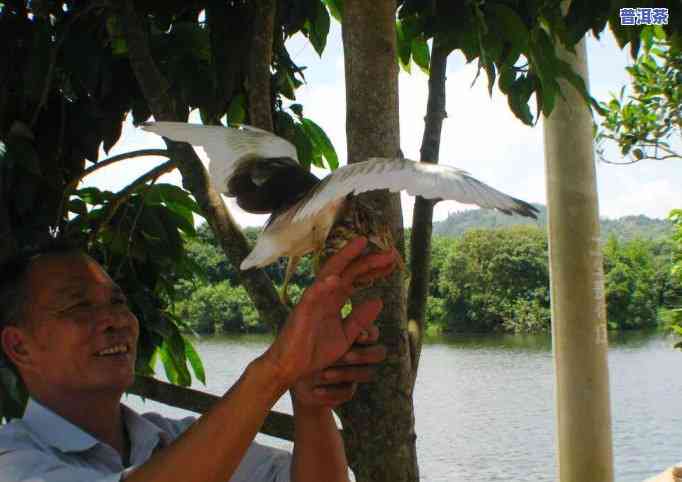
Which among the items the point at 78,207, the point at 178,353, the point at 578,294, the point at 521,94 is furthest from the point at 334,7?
the point at 578,294

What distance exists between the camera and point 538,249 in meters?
20.7

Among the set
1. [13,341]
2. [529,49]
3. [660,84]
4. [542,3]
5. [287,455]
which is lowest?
[287,455]

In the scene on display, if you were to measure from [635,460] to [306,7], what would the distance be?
8.79 metres

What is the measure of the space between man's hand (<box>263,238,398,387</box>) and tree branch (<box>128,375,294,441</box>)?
50 cm

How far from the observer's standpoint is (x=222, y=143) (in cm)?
135

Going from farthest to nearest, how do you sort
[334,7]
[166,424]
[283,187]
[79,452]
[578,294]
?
[578,294], [334,7], [166,424], [79,452], [283,187]

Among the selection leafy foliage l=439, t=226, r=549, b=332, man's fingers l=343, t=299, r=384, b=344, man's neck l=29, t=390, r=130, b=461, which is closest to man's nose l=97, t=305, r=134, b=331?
man's neck l=29, t=390, r=130, b=461

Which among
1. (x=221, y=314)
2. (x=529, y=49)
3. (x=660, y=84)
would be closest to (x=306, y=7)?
(x=529, y=49)

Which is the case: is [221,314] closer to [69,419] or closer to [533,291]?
[533,291]

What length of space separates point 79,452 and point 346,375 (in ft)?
1.65

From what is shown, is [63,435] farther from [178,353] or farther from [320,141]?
[320,141]

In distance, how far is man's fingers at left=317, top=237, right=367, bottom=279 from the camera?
1.19m

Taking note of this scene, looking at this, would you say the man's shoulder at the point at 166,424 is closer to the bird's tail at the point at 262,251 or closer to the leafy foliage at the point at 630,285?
the bird's tail at the point at 262,251
